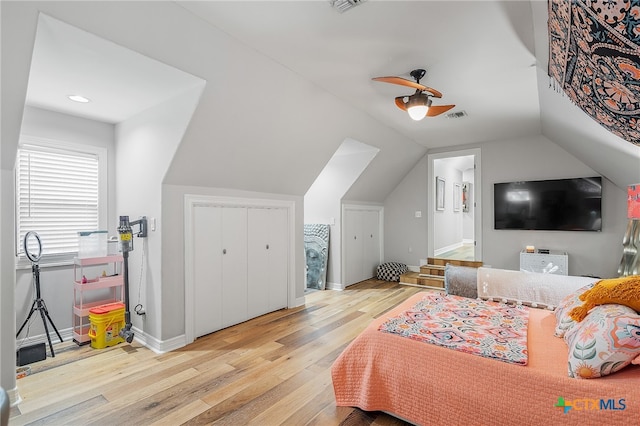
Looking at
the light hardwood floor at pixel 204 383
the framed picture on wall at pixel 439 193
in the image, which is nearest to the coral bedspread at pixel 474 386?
the light hardwood floor at pixel 204 383

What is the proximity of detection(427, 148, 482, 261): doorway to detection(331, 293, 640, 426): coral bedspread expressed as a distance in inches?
155

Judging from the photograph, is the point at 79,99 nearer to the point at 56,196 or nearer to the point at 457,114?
the point at 56,196

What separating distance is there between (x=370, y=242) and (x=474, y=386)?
4608mm

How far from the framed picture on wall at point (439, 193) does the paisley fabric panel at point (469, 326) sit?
14.3 feet

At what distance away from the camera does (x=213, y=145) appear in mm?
2951

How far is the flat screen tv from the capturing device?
4555mm

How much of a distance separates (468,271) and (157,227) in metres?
3.10

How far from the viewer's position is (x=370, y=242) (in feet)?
20.3

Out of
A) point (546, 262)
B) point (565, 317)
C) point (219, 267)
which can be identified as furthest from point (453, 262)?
point (219, 267)

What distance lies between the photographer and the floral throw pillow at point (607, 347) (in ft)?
4.67

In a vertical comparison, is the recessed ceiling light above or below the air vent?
below

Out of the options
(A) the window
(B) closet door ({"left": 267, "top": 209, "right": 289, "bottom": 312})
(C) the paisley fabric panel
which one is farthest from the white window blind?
(C) the paisley fabric panel

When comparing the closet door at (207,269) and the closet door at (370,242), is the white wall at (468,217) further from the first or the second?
the closet door at (207,269)

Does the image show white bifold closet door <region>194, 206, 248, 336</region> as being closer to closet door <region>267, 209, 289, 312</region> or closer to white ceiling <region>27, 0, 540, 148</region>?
closet door <region>267, 209, 289, 312</region>
